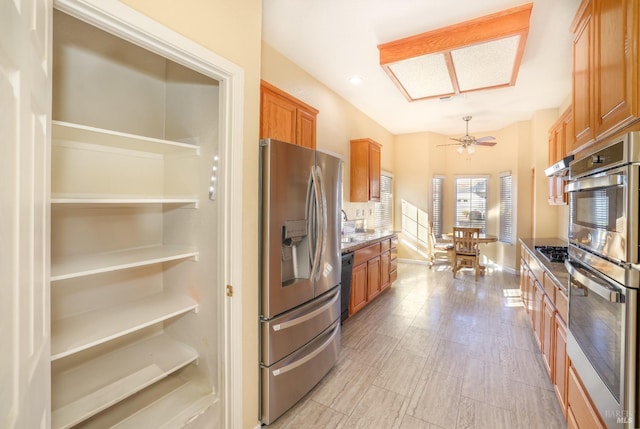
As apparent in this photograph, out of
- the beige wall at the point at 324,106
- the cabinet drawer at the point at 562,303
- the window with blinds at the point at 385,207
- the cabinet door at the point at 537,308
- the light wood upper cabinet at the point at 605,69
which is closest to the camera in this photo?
the light wood upper cabinet at the point at 605,69

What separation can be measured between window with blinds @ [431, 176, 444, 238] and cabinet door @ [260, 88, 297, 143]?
4.93m

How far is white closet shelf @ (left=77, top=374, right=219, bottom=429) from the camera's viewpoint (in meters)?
1.56

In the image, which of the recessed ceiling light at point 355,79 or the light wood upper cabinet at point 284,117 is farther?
the recessed ceiling light at point 355,79

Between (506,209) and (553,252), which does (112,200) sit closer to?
(553,252)

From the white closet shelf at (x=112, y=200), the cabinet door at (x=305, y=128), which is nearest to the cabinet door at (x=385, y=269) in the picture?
the cabinet door at (x=305, y=128)

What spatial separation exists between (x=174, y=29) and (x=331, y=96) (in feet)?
9.98

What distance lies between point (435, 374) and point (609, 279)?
66.4 inches

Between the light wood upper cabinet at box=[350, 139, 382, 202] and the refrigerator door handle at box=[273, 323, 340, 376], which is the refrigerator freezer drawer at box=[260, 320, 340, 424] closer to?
the refrigerator door handle at box=[273, 323, 340, 376]

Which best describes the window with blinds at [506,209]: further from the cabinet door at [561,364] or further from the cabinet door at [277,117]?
the cabinet door at [277,117]

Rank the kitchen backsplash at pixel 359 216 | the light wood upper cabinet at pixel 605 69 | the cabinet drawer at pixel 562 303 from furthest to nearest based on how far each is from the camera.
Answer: the kitchen backsplash at pixel 359 216 → the cabinet drawer at pixel 562 303 → the light wood upper cabinet at pixel 605 69

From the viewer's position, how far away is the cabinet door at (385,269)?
4.23 metres

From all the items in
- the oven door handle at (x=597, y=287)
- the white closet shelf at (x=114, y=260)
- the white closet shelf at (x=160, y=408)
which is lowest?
the white closet shelf at (x=160, y=408)

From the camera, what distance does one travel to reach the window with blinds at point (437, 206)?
6.67m

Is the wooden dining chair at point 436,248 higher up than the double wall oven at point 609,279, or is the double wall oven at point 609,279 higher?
the double wall oven at point 609,279
